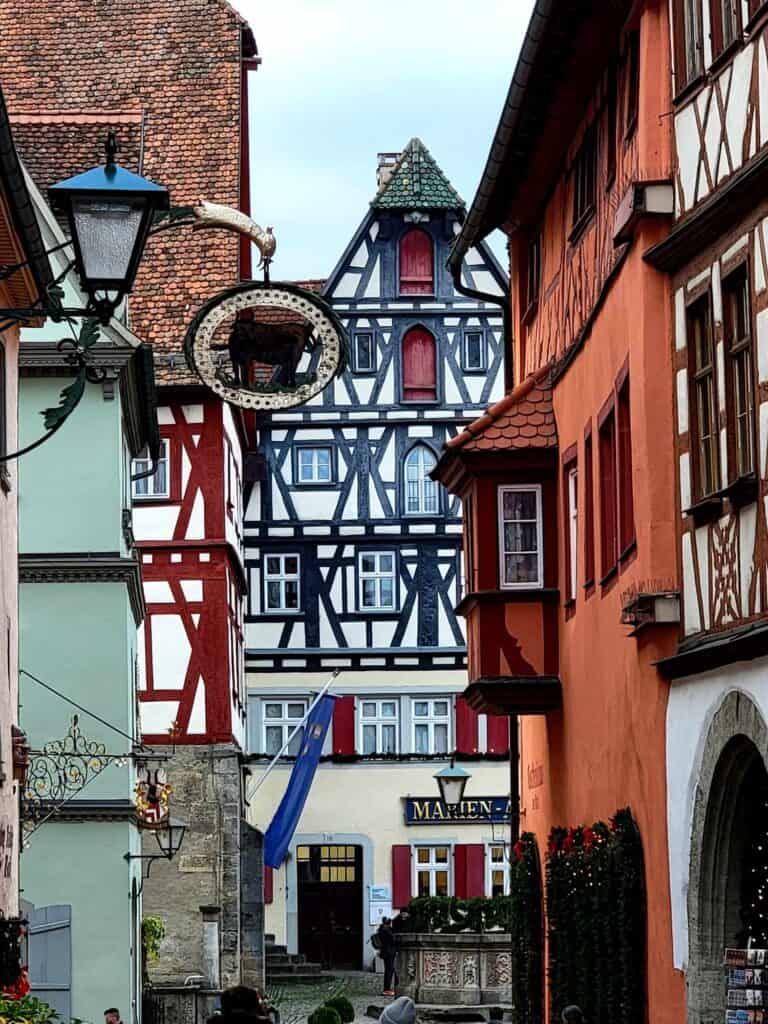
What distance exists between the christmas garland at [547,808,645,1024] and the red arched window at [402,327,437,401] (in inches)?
1092

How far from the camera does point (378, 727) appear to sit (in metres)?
47.8

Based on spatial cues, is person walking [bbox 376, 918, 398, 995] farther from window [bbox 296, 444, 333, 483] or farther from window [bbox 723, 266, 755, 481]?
window [bbox 723, 266, 755, 481]

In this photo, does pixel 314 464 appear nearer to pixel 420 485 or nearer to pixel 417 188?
pixel 420 485

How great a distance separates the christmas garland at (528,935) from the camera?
22094mm

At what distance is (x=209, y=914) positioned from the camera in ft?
118

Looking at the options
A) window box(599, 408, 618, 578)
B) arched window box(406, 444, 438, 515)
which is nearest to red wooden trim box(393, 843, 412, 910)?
arched window box(406, 444, 438, 515)

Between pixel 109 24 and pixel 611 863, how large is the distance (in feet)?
95.1

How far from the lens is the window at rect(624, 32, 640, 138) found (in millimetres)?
16047

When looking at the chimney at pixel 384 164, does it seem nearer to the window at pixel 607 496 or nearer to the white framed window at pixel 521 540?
the white framed window at pixel 521 540

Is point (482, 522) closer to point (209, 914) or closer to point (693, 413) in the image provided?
A: point (693, 413)

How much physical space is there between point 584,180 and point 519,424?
2763 mm

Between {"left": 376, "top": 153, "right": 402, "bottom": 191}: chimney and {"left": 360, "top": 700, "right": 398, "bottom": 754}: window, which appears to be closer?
{"left": 360, "top": 700, "right": 398, "bottom": 754}: window

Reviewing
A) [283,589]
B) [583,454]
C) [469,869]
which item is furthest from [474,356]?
[583,454]

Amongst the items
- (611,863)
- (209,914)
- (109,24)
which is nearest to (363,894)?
(209,914)
